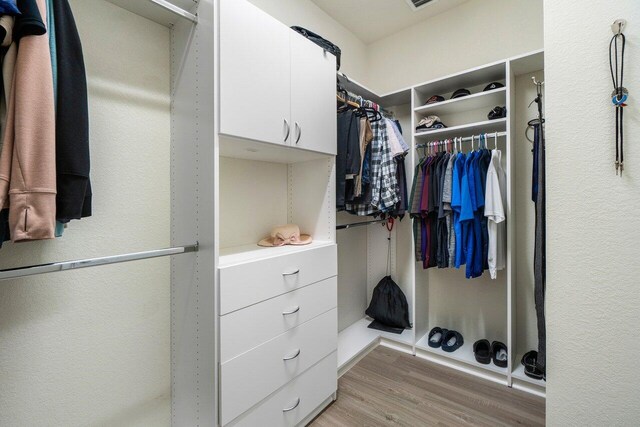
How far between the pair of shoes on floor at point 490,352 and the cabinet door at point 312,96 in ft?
6.08

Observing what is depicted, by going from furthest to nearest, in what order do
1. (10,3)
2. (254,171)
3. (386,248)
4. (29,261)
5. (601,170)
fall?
1. (386,248)
2. (254,171)
3. (29,261)
4. (601,170)
5. (10,3)

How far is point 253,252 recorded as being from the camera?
151 centimetres

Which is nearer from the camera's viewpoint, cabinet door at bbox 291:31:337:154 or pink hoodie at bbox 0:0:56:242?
pink hoodie at bbox 0:0:56:242

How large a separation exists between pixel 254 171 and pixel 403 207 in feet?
4.14

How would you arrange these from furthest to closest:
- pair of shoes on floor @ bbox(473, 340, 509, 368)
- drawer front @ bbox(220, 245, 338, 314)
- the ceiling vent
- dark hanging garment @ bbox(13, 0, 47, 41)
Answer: the ceiling vent → pair of shoes on floor @ bbox(473, 340, 509, 368) → drawer front @ bbox(220, 245, 338, 314) → dark hanging garment @ bbox(13, 0, 47, 41)

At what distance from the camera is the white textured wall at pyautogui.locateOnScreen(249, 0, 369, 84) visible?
2008 millimetres

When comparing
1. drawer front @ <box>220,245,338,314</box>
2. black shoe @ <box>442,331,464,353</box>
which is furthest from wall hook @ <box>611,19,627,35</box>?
black shoe @ <box>442,331,464,353</box>

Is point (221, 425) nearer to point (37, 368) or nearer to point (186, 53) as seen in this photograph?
point (37, 368)

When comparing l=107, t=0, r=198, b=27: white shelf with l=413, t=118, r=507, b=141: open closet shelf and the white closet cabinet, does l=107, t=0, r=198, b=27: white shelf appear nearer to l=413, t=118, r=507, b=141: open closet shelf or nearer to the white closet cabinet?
the white closet cabinet

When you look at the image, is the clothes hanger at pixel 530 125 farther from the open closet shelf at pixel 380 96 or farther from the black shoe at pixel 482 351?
the black shoe at pixel 482 351

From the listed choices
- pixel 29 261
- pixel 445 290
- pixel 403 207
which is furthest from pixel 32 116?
pixel 445 290

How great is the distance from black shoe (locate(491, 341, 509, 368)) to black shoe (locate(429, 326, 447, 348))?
365 millimetres

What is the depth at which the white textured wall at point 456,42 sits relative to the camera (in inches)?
83.4

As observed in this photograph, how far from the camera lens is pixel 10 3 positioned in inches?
27.8
